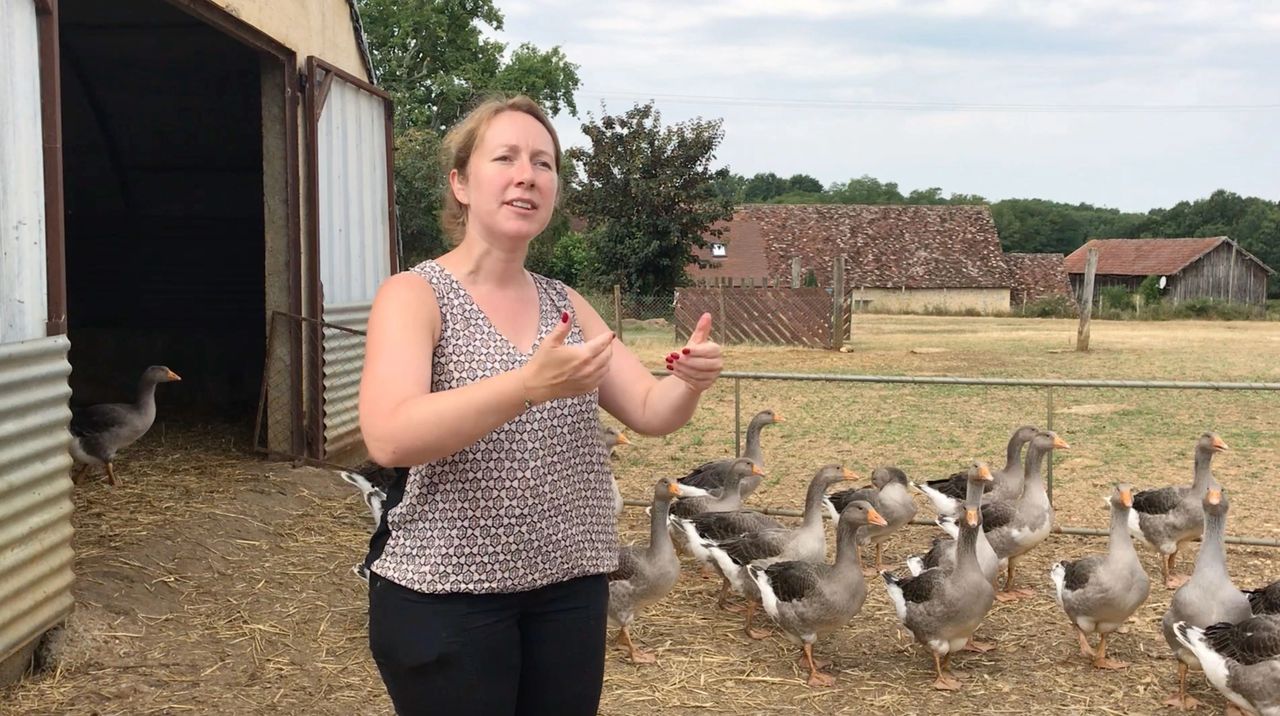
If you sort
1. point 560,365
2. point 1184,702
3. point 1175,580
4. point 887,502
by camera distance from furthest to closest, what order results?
point 887,502 → point 1175,580 → point 1184,702 → point 560,365

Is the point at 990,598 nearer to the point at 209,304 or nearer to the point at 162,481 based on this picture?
the point at 162,481

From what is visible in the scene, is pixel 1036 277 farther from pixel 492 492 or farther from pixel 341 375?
pixel 492 492

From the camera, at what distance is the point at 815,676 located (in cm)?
569

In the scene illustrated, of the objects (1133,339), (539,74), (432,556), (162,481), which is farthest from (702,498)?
(539,74)

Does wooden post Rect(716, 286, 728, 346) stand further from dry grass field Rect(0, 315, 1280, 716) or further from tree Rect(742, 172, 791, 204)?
tree Rect(742, 172, 791, 204)

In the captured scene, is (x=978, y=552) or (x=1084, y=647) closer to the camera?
(x=1084, y=647)

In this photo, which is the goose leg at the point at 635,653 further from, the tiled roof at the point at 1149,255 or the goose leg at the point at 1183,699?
the tiled roof at the point at 1149,255

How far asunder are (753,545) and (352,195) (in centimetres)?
547

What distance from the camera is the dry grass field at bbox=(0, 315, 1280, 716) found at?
17.4 feet

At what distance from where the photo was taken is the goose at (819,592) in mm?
5668

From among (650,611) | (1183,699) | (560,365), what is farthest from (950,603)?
(560,365)

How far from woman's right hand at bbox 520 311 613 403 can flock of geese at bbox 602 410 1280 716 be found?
12.3 ft

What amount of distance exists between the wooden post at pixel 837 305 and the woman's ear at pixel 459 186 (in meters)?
20.9

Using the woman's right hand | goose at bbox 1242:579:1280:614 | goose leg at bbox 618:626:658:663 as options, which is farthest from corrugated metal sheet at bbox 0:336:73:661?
goose at bbox 1242:579:1280:614
